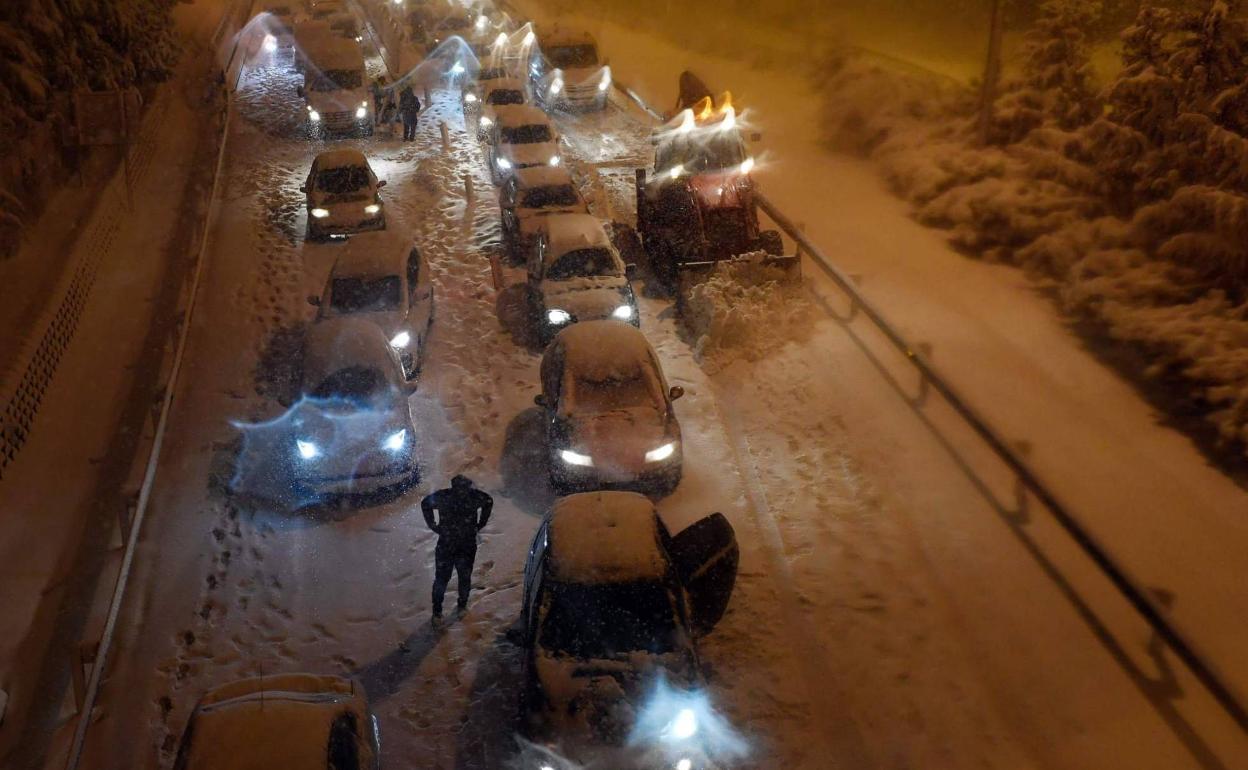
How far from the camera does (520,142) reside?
23.3 meters

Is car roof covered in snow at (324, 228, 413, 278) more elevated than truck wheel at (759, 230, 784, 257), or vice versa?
car roof covered in snow at (324, 228, 413, 278)

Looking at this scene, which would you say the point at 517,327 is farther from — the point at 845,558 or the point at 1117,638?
the point at 1117,638

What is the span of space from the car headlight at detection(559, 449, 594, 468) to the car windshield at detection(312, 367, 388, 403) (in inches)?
97.2

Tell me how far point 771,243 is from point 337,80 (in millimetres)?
16527

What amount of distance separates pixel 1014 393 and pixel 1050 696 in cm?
587

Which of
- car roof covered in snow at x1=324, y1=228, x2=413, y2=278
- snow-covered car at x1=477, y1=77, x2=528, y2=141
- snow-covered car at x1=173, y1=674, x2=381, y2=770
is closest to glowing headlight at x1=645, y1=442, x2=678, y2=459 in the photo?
snow-covered car at x1=173, y1=674, x2=381, y2=770

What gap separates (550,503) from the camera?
12062 millimetres

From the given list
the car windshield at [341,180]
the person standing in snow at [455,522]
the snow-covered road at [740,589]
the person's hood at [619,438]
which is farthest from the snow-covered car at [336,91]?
the person standing in snow at [455,522]

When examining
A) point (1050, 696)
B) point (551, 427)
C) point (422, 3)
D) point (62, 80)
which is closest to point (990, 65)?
point (551, 427)

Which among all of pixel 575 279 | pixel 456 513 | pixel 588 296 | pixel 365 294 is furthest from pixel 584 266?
pixel 456 513

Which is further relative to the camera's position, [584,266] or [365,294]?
[584,266]

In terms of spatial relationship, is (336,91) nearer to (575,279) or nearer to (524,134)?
(524,134)

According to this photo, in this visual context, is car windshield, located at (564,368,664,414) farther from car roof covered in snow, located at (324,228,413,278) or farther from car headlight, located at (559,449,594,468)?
car roof covered in snow, located at (324,228,413,278)

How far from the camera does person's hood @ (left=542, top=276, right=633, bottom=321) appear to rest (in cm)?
1555
